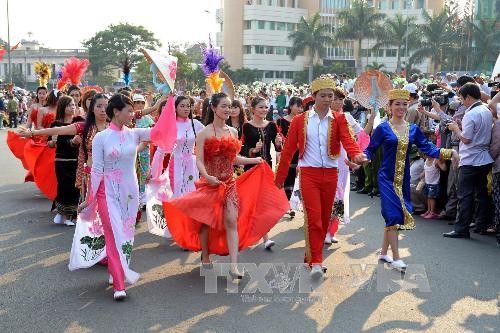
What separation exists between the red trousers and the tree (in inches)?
2663

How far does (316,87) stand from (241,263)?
2.02 m

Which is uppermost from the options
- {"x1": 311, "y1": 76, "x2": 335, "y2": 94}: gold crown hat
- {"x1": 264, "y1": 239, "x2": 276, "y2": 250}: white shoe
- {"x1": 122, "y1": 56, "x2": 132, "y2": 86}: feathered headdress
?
{"x1": 122, "y1": 56, "x2": 132, "y2": 86}: feathered headdress

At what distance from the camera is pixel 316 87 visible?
18.6 ft

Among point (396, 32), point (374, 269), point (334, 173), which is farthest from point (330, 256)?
point (396, 32)

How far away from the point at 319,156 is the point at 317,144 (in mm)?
118

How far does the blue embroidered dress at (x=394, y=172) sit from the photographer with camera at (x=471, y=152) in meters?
1.54

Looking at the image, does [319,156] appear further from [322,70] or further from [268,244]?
[322,70]

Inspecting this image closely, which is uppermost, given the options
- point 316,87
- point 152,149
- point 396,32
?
point 396,32

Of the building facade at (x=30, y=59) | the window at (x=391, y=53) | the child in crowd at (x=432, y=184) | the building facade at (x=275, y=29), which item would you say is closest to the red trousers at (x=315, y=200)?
the child in crowd at (x=432, y=184)

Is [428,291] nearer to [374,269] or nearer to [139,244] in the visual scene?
[374,269]

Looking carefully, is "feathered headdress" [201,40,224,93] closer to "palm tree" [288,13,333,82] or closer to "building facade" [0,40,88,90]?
"palm tree" [288,13,333,82]

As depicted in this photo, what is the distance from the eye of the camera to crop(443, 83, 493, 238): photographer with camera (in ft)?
23.8

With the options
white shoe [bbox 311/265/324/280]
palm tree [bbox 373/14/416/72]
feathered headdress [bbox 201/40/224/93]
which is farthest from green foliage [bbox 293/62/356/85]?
white shoe [bbox 311/265/324/280]

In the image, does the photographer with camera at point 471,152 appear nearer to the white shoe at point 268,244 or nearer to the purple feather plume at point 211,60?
the white shoe at point 268,244
